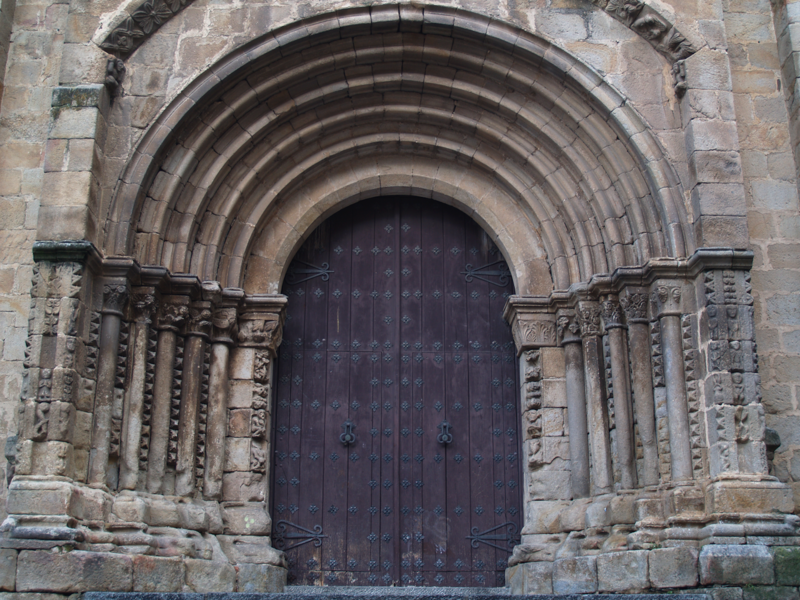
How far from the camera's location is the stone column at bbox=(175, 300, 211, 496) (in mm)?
7141

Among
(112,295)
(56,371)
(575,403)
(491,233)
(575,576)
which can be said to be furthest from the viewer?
(491,233)

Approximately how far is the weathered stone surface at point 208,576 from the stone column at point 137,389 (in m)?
0.79

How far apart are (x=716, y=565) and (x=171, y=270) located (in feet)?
15.5

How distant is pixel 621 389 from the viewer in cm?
725

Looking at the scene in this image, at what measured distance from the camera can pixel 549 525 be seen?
7.36 meters

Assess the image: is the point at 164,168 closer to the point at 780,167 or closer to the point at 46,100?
the point at 46,100

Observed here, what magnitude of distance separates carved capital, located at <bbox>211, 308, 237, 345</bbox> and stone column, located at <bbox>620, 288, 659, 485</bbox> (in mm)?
3279

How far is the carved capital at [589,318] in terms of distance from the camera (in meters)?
7.55

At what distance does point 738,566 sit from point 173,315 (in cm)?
462

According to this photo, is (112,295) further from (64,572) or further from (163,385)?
(64,572)

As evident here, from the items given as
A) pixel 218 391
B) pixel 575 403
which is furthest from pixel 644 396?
pixel 218 391

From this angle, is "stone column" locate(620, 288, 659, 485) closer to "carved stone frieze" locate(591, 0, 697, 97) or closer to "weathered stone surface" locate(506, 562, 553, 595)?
"weathered stone surface" locate(506, 562, 553, 595)

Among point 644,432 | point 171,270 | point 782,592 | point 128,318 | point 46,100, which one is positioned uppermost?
point 46,100

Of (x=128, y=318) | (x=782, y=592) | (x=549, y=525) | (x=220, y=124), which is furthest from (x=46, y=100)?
(x=782, y=592)
